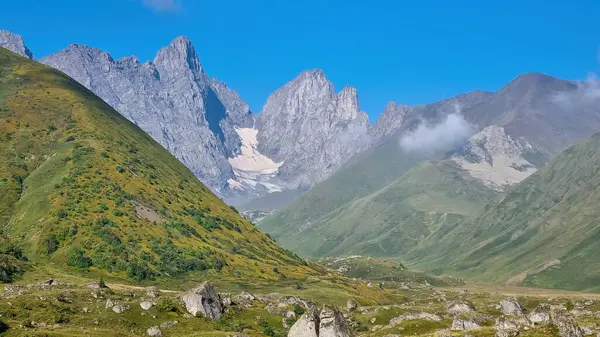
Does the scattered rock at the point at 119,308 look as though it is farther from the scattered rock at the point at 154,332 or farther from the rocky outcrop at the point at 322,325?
the rocky outcrop at the point at 322,325

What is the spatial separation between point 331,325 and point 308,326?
3.46 meters

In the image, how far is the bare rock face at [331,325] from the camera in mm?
87000

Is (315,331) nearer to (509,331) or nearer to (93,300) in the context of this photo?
(509,331)

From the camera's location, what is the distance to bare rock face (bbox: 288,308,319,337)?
290 ft

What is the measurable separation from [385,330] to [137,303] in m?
45.9

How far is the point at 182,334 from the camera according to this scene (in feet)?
339

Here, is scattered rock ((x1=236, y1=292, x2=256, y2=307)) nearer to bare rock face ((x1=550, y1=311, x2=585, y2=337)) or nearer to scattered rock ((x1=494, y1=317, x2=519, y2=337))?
scattered rock ((x1=494, y1=317, x2=519, y2=337))

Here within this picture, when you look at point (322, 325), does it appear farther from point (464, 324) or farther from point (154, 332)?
point (464, 324)

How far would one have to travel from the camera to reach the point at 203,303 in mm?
121312

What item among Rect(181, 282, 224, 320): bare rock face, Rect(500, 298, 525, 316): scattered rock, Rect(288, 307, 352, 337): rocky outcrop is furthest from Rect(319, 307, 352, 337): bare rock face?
Rect(500, 298, 525, 316): scattered rock

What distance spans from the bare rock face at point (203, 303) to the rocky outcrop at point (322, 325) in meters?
34.7

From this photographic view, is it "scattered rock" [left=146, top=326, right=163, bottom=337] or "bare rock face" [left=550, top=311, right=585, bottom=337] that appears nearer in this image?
"bare rock face" [left=550, top=311, right=585, bottom=337]

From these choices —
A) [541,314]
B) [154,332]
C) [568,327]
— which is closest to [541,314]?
[541,314]

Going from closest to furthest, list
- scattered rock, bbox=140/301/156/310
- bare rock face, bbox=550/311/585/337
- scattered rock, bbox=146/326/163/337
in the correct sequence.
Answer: bare rock face, bbox=550/311/585/337 < scattered rock, bbox=146/326/163/337 < scattered rock, bbox=140/301/156/310
